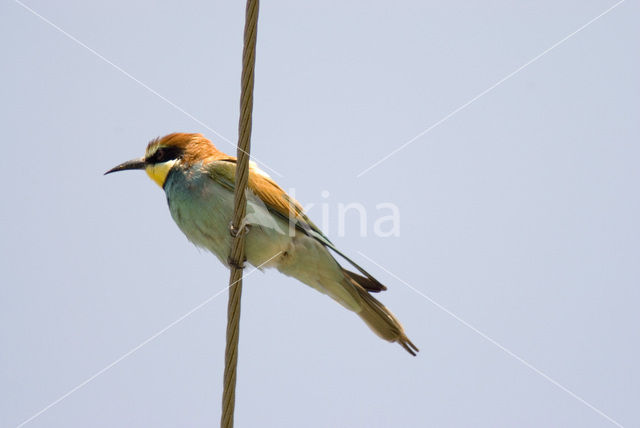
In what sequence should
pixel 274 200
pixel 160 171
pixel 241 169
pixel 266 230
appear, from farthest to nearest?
1. pixel 160 171
2. pixel 274 200
3. pixel 266 230
4. pixel 241 169

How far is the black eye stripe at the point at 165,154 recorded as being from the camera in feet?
11.4

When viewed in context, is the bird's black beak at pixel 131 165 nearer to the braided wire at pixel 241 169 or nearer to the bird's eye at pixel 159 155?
the bird's eye at pixel 159 155

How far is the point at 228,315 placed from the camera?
7.00 ft

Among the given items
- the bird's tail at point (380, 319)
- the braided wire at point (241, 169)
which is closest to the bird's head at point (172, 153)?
the bird's tail at point (380, 319)

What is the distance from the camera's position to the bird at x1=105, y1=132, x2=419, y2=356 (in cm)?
312

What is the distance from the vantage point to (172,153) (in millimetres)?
3488

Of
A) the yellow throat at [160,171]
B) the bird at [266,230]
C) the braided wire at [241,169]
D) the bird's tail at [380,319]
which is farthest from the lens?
the yellow throat at [160,171]

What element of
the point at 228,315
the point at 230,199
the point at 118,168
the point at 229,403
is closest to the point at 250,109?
the point at 228,315

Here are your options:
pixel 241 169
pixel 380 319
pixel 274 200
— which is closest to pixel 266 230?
pixel 274 200

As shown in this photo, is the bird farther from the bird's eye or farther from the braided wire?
the braided wire

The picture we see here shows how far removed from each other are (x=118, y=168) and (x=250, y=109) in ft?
6.24

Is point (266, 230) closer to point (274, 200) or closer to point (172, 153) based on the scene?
point (274, 200)

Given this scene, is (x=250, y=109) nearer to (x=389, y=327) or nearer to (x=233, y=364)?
(x=233, y=364)

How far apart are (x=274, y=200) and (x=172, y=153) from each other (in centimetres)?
61
